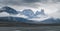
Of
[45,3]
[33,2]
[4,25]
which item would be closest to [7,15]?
[4,25]

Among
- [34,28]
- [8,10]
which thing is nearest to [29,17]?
[34,28]

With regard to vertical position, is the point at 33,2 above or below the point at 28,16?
above

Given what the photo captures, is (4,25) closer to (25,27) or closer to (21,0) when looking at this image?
(25,27)

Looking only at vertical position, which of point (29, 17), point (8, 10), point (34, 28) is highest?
point (8, 10)

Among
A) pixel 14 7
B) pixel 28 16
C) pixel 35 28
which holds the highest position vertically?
pixel 14 7

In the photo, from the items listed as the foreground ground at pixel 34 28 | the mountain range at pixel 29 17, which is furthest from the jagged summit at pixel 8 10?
the foreground ground at pixel 34 28

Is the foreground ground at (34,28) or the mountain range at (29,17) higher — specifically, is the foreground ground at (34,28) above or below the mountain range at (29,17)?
below

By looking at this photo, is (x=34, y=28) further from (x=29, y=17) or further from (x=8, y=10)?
(x=8, y=10)

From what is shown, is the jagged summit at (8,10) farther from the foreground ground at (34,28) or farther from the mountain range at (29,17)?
the foreground ground at (34,28)

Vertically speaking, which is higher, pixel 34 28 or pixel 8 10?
pixel 8 10

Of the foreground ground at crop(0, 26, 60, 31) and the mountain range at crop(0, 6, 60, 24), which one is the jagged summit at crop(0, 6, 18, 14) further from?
the foreground ground at crop(0, 26, 60, 31)

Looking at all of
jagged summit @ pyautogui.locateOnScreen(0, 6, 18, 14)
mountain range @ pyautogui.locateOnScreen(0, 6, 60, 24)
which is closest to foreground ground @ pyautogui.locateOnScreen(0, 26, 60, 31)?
mountain range @ pyautogui.locateOnScreen(0, 6, 60, 24)
